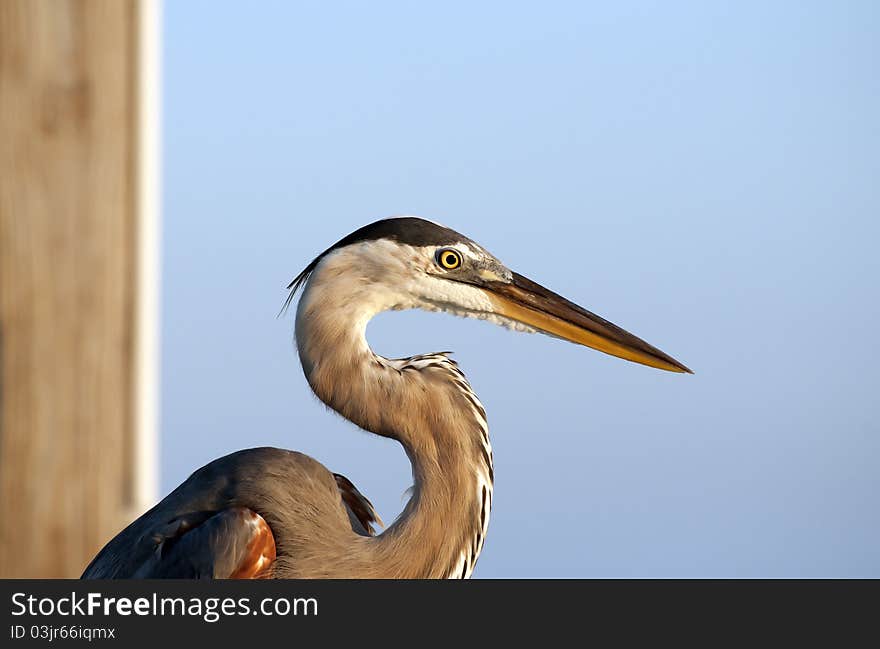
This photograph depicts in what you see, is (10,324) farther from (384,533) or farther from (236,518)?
(384,533)

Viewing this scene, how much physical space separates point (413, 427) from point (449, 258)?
1.06 feet

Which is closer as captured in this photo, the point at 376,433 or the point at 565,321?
the point at 376,433

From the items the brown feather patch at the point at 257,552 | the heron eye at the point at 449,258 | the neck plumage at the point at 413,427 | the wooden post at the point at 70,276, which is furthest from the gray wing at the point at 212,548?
the heron eye at the point at 449,258

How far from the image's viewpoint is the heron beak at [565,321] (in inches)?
89.0

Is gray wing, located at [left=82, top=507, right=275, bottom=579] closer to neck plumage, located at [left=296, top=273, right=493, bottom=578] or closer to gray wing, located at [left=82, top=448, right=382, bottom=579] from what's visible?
gray wing, located at [left=82, top=448, right=382, bottom=579]

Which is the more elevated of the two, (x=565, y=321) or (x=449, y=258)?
(x=449, y=258)

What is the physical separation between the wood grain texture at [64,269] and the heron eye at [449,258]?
26.8 inches

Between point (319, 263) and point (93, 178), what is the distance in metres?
0.57

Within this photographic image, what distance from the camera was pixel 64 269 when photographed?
2.45m

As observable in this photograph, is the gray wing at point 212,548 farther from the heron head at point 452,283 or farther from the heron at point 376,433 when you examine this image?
the heron head at point 452,283

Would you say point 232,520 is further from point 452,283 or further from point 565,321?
point 565,321

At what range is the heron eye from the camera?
7.23 ft

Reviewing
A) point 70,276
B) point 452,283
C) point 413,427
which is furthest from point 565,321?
point 70,276

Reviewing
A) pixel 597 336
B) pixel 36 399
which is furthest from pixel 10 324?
pixel 597 336
